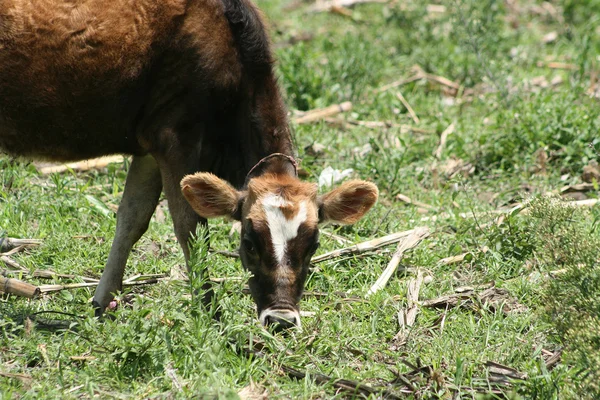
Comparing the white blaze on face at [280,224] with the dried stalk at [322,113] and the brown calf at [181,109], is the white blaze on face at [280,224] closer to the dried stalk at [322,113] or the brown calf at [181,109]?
the brown calf at [181,109]

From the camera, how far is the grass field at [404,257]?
579 centimetres

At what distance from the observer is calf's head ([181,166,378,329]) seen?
251 inches

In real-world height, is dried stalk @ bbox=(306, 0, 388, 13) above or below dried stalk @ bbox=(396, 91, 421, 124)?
below

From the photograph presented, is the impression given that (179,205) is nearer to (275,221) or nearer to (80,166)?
(275,221)

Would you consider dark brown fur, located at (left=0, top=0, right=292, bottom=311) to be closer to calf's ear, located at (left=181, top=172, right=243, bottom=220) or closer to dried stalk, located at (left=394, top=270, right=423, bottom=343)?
calf's ear, located at (left=181, top=172, right=243, bottom=220)

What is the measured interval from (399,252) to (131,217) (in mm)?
2431

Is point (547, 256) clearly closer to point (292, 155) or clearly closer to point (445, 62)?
point (292, 155)

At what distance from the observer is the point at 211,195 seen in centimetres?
679

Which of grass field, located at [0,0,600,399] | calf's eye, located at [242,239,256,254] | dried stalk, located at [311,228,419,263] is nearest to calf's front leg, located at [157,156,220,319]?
calf's eye, located at [242,239,256,254]

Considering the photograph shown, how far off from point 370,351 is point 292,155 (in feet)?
5.82

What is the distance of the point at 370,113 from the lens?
37.8 ft

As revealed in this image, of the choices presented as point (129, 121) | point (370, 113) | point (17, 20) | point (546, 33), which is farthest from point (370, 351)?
Result: point (546, 33)

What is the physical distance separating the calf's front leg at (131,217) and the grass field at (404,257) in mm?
197

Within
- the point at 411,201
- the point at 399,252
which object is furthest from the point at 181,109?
the point at 411,201
